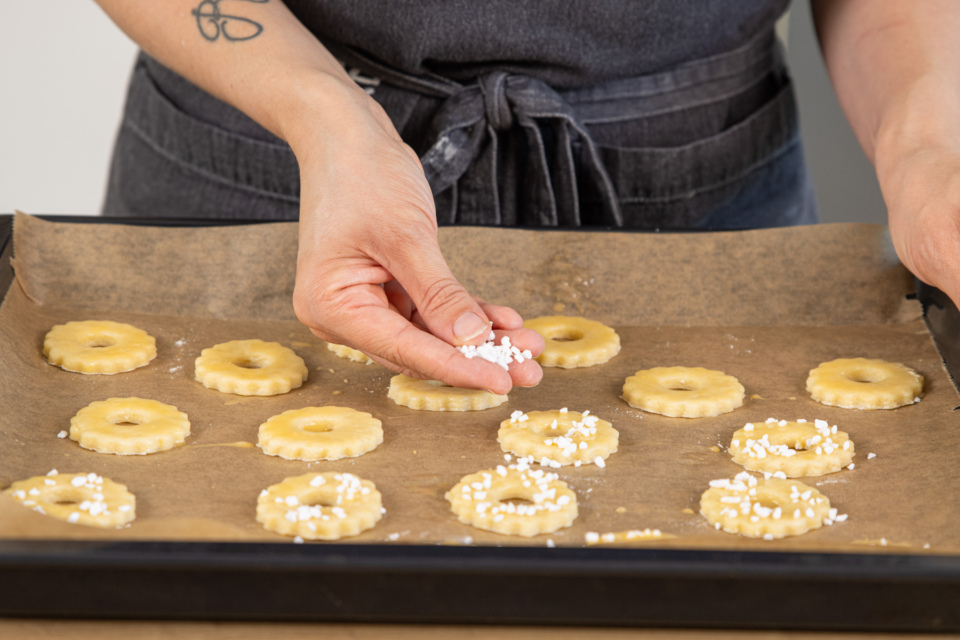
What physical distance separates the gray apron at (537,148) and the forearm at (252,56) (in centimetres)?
21

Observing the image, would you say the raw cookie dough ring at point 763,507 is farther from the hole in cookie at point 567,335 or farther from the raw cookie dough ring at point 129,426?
the raw cookie dough ring at point 129,426

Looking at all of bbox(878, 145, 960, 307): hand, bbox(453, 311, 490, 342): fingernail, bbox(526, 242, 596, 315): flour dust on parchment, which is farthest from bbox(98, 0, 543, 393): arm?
bbox(878, 145, 960, 307): hand

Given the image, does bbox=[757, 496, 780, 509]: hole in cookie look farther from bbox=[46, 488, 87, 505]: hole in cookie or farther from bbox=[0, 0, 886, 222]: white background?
bbox=[0, 0, 886, 222]: white background

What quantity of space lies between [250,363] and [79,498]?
431mm

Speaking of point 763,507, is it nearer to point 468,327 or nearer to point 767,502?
point 767,502

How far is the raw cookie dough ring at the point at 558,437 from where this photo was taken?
119 centimetres

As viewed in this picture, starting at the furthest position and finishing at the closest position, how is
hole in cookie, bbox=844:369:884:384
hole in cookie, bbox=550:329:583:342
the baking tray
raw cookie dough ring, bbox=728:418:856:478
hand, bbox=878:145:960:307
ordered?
1. hole in cookie, bbox=550:329:583:342
2. hole in cookie, bbox=844:369:884:384
3. hand, bbox=878:145:960:307
4. raw cookie dough ring, bbox=728:418:856:478
5. the baking tray

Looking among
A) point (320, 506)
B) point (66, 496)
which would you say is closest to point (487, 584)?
point (320, 506)

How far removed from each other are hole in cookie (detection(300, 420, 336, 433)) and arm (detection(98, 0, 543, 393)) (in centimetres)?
→ 11

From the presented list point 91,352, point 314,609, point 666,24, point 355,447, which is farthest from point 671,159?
point 314,609

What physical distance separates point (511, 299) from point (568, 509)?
2.12 ft

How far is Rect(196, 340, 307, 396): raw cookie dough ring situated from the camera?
135 centimetres

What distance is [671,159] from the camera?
69.7 inches

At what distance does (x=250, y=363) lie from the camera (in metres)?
1.45
